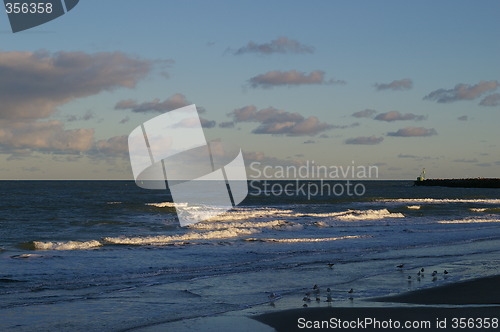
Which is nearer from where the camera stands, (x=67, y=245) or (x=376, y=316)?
(x=376, y=316)

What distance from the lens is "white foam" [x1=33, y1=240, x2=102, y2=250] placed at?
21.7m

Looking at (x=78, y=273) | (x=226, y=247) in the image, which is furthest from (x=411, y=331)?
(x=226, y=247)

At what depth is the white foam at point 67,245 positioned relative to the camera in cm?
2173

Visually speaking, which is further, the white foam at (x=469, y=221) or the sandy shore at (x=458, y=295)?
the white foam at (x=469, y=221)

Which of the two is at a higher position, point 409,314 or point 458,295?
point 409,314

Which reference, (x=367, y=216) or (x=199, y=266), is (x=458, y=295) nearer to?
(x=199, y=266)

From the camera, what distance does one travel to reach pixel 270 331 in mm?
9414

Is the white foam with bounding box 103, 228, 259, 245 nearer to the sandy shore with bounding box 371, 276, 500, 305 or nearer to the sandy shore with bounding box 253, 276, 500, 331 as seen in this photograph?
the sandy shore with bounding box 371, 276, 500, 305

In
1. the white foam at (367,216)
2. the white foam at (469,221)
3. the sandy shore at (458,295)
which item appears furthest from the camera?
the white foam at (367,216)

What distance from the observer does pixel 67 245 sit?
22.2 meters

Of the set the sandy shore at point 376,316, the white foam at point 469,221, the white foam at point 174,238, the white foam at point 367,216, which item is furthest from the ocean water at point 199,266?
the white foam at point 367,216

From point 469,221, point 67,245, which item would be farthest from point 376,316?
point 469,221

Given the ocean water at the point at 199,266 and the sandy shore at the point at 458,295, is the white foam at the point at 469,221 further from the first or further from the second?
the sandy shore at the point at 458,295

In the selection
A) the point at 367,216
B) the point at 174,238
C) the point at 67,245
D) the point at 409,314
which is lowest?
the point at 367,216
